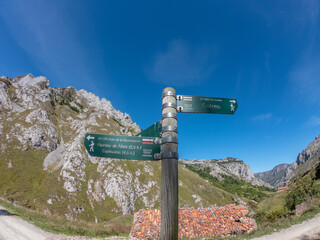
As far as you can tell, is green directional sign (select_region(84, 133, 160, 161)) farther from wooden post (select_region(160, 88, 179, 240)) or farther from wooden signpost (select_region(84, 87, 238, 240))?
wooden post (select_region(160, 88, 179, 240))

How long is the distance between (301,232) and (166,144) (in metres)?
16.1

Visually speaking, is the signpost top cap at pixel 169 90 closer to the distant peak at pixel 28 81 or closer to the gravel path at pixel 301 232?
the gravel path at pixel 301 232

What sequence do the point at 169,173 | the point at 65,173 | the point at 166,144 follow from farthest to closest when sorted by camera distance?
the point at 65,173
the point at 166,144
the point at 169,173

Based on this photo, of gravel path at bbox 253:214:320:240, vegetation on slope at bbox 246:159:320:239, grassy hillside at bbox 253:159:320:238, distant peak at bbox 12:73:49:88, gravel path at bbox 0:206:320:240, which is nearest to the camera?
gravel path at bbox 253:214:320:240

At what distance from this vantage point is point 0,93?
460ft

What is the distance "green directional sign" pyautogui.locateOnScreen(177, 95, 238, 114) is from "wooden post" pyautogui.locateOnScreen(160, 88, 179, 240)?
398 millimetres

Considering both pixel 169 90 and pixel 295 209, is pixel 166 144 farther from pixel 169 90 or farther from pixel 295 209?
pixel 295 209

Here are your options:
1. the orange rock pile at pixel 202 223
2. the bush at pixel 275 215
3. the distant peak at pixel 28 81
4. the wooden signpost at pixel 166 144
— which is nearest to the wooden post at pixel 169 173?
the wooden signpost at pixel 166 144

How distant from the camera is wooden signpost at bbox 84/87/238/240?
3.20 m

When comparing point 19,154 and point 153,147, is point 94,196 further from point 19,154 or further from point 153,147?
point 153,147

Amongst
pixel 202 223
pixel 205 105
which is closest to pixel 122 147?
pixel 205 105

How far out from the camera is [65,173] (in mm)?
101312

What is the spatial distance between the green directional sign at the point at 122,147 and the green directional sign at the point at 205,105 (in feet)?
3.54

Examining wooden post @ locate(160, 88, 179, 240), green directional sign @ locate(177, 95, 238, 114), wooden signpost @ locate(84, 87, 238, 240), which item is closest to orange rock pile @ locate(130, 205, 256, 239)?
wooden post @ locate(160, 88, 179, 240)
